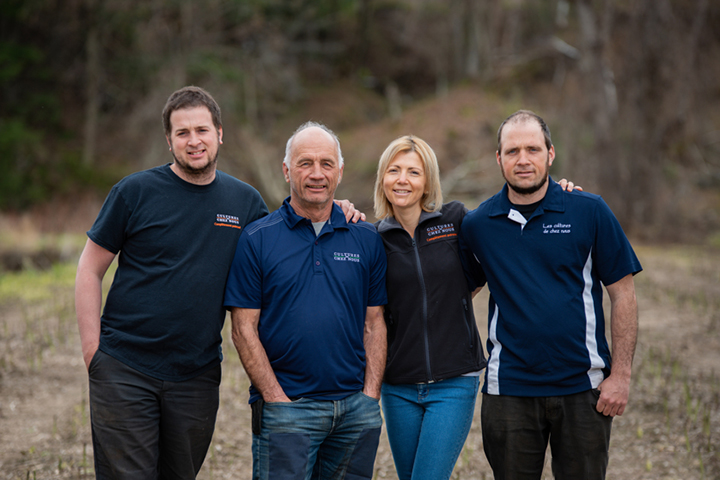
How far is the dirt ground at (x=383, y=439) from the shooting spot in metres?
5.07

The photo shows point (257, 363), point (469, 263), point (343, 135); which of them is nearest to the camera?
point (257, 363)

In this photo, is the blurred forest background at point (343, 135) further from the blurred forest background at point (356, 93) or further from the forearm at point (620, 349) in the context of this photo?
the forearm at point (620, 349)

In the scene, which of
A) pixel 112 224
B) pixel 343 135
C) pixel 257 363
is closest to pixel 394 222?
pixel 257 363

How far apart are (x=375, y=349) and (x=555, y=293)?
98cm

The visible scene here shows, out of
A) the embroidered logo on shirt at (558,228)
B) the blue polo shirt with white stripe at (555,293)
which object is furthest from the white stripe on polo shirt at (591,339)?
the embroidered logo on shirt at (558,228)

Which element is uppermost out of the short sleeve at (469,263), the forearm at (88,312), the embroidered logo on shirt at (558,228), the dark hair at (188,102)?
the dark hair at (188,102)

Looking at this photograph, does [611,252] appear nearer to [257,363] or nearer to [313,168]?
[313,168]

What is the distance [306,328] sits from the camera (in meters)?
3.20

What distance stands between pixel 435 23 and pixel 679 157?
19420 mm

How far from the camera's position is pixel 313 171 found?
331 cm

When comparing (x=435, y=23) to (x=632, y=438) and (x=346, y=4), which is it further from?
(x=632, y=438)

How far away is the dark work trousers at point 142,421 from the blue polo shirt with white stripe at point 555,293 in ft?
5.25

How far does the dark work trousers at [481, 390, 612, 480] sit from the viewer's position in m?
3.22

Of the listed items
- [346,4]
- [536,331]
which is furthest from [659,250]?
[346,4]
